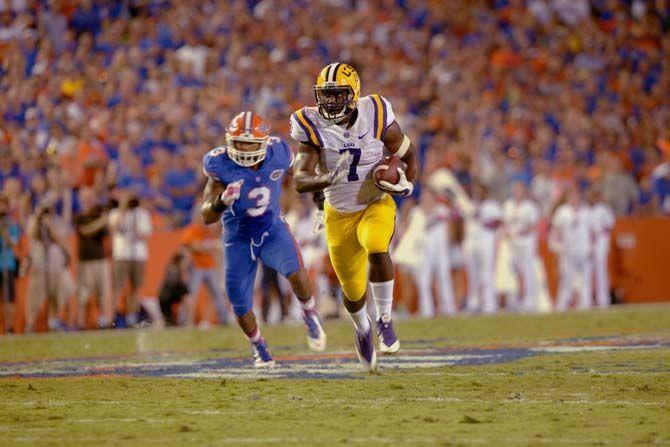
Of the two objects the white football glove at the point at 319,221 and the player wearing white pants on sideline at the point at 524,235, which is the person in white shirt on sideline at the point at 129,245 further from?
the white football glove at the point at 319,221

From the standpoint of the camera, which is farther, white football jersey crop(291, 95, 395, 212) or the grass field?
white football jersey crop(291, 95, 395, 212)

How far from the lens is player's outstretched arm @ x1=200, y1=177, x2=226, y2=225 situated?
9.00m

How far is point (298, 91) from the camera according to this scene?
17812 millimetres

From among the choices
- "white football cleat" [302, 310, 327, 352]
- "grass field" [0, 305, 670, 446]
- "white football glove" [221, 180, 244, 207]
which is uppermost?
"white football glove" [221, 180, 244, 207]

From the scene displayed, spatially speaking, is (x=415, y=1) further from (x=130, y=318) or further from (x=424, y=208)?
(x=130, y=318)

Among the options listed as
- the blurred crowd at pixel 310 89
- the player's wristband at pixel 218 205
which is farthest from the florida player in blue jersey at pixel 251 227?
the blurred crowd at pixel 310 89

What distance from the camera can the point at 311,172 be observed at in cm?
816

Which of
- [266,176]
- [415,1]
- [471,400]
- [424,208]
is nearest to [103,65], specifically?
[424,208]

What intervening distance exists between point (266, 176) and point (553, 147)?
10768 millimetres

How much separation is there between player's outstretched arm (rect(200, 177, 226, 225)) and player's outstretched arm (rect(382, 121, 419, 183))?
4.45 feet

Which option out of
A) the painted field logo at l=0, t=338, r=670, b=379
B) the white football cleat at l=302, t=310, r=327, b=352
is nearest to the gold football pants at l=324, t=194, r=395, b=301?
the painted field logo at l=0, t=338, r=670, b=379

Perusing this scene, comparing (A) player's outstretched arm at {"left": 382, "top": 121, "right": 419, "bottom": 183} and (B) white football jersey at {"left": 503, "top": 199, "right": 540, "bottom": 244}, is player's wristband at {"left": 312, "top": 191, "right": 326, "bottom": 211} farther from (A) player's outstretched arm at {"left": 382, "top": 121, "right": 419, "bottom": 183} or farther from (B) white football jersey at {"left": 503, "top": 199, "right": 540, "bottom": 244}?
(B) white football jersey at {"left": 503, "top": 199, "right": 540, "bottom": 244}

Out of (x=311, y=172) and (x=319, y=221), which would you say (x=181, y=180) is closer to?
(x=319, y=221)

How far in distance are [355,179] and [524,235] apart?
343 inches
